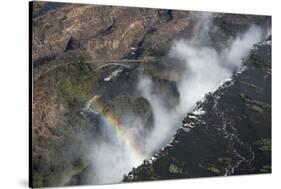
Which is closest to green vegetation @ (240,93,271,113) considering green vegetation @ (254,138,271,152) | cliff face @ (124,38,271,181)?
cliff face @ (124,38,271,181)

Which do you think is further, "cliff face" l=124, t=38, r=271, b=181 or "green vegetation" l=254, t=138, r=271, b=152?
"green vegetation" l=254, t=138, r=271, b=152

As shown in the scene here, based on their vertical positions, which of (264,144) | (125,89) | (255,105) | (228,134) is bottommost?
(264,144)

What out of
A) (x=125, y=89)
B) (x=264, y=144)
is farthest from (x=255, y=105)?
(x=125, y=89)

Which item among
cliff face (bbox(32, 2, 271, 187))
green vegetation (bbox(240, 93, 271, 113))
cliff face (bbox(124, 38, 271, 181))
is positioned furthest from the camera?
green vegetation (bbox(240, 93, 271, 113))

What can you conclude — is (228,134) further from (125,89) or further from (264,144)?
(125,89)

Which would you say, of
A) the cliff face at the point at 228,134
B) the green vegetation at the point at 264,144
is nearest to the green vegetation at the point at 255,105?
the cliff face at the point at 228,134

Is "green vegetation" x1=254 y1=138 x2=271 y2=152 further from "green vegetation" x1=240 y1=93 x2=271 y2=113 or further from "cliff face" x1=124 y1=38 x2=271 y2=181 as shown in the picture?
"green vegetation" x1=240 y1=93 x2=271 y2=113
